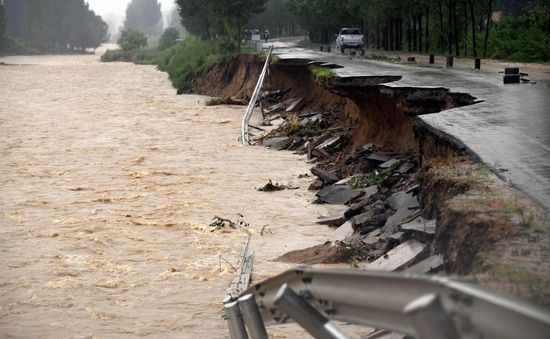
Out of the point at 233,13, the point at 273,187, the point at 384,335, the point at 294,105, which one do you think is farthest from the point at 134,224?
the point at 233,13

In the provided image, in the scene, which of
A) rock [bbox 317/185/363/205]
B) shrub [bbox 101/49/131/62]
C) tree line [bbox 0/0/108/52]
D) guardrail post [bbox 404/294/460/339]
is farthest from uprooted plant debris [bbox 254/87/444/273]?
tree line [bbox 0/0/108/52]

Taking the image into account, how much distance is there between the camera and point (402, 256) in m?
8.19

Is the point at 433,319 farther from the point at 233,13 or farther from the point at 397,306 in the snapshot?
the point at 233,13

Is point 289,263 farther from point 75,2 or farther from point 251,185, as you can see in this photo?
point 75,2

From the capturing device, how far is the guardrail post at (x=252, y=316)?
12.5 ft

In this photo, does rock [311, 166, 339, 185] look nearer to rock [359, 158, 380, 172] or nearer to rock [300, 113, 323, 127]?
rock [359, 158, 380, 172]

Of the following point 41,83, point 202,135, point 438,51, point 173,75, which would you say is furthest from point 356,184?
point 41,83

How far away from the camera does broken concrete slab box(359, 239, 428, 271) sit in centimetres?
793

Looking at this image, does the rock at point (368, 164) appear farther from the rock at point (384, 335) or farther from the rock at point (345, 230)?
the rock at point (384, 335)

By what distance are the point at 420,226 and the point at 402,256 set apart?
1.57 ft

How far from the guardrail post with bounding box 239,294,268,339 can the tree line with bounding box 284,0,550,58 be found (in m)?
33.1

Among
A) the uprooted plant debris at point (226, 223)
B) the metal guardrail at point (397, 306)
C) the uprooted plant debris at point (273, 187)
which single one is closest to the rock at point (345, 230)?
the uprooted plant debris at point (226, 223)

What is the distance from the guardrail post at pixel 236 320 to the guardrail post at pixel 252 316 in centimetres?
A: 11

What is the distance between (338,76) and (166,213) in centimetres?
632
